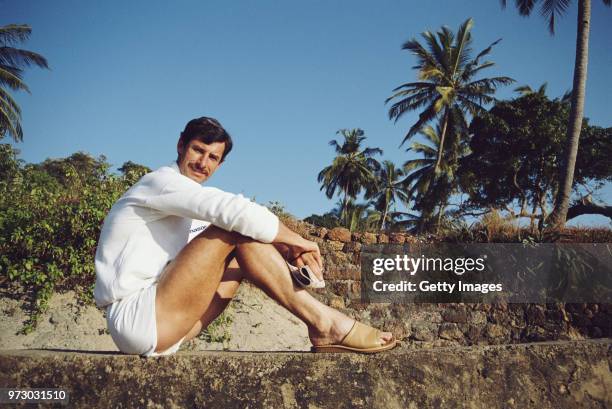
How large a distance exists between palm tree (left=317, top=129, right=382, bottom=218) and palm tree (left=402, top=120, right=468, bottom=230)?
23.6 ft

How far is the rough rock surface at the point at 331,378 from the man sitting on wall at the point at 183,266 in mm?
96

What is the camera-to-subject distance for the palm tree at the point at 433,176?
2370 centimetres

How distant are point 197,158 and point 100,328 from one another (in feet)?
10.8

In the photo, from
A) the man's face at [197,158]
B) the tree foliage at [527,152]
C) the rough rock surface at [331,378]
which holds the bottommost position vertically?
the rough rock surface at [331,378]

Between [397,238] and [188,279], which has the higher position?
[397,238]

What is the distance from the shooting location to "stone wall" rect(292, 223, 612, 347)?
583cm

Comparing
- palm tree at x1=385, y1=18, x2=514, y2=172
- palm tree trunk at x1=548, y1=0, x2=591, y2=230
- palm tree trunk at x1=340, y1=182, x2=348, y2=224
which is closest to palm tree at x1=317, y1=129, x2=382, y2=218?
palm tree trunk at x1=340, y1=182, x2=348, y2=224

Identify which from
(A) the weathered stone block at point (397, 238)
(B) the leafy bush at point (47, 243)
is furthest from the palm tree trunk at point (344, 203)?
(B) the leafy bush at point (47, 243)

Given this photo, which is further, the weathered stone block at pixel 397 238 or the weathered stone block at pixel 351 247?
the weathered stone block at pixel 397 238

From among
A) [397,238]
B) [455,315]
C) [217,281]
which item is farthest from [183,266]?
[455,315]

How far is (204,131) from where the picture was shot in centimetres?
199

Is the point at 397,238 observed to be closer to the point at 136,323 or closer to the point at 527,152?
the point at 136,323

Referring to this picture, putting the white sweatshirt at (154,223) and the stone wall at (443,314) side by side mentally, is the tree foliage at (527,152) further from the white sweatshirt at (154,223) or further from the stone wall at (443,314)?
the white sweatshirt at (154,223)

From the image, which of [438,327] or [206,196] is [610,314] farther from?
[206,196]
